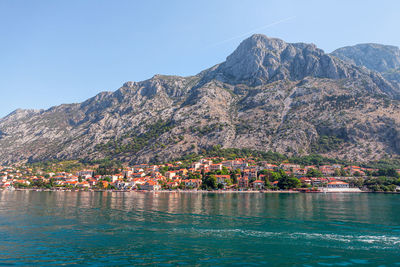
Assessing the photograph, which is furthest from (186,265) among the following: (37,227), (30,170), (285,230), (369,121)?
(30,170)

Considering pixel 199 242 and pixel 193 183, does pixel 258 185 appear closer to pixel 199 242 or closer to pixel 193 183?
pixel 193 183

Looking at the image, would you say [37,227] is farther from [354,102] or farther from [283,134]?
[354,102]

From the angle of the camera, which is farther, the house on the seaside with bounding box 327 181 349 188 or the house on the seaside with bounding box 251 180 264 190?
the house on the seaside with bounding box 251 180 264 190

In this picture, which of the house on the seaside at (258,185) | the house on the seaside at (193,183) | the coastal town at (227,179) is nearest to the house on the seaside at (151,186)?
the coastal town at (227,179)

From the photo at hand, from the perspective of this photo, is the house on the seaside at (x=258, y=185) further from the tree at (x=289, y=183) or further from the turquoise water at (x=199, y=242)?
the turquoise water at (x=199, y=242)

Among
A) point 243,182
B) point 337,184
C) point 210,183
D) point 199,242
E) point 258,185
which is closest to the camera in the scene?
point 199,242

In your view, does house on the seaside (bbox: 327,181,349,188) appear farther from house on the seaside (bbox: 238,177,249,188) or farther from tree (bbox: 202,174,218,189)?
tree (bbox: 202,174,218,189)

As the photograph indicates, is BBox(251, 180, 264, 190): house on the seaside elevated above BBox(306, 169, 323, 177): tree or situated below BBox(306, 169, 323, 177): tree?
below

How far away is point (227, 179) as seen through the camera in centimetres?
11462

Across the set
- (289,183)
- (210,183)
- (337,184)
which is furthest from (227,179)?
(337,184)

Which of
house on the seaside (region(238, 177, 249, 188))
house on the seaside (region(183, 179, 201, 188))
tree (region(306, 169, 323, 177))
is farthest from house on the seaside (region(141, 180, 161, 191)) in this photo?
tree (region(306, 169, 323, 177))

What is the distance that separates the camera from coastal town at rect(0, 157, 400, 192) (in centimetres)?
10838

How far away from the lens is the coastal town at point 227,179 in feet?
356

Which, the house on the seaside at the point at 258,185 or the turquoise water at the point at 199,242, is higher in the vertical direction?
the turquoise water at the point at 199,242
